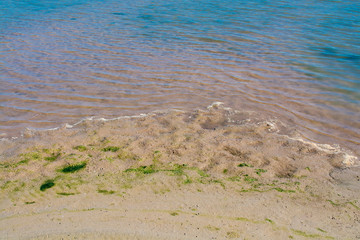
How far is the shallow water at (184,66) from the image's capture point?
6.03 metres

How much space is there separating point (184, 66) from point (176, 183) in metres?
4.91

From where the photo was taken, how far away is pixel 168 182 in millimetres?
3756

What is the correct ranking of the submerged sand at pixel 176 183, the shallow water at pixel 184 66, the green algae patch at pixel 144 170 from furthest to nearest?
the shallow water at pixel 184 66
the green algae patch at pixel 144 170
the submerged sand at pixel 176 183

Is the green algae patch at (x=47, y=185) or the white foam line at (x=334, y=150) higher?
the green algae patch at (x=47, y=185)

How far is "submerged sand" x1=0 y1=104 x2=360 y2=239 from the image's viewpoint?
3.04 meters

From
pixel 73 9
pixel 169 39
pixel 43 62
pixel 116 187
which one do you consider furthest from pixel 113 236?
pixel 73 9

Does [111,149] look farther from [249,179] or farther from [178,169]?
[249,179]

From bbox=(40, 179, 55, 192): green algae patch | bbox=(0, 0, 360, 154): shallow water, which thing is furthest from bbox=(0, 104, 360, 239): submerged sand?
bbox=(0, 0, 360, 154): shallow water

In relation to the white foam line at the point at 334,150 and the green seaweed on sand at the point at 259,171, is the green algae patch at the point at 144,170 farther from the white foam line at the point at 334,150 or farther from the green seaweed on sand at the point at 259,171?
the white foam line at the point at 334,150

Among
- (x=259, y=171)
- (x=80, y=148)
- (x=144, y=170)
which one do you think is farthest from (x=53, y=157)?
(x=259, y=171)

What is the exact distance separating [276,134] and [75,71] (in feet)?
16.1

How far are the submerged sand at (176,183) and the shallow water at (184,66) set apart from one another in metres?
0.82

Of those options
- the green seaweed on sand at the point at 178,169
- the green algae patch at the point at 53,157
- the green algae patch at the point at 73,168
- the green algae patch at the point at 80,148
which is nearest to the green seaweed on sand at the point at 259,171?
the green seaweed on sand at the point at 178,169

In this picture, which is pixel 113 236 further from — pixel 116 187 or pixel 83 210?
pixel 116 187
